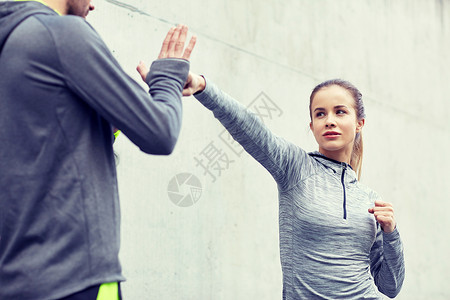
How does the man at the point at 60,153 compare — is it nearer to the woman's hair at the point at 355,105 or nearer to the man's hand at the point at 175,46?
the man's hand at the point at 175,46

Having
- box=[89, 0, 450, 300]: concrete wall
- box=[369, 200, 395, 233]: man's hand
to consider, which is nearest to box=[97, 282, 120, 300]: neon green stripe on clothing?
box=[369, 200, 395, 233]: man's hand

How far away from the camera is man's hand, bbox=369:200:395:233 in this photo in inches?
70.1

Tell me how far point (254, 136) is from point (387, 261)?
714mm

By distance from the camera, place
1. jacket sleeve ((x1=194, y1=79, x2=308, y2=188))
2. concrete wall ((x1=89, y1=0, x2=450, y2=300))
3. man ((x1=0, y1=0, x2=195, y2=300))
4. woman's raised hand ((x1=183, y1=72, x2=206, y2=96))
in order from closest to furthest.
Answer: man ((x1=0, y1=0, x2=195, y2=300)) → woman's raised hand ((x1=183, y1=72, x2=206, y2=96)) → jacket sleeve ((x1=194, y1=79, x2=308, y2=188)) → concrete wall ((x1=89, y1=0, x2=450, y2=300))

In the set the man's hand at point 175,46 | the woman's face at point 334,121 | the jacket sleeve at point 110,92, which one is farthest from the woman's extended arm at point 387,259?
the jacket sleeve at point 110,92

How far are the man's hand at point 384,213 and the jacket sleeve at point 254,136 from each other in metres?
0.26

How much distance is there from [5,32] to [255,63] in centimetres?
253

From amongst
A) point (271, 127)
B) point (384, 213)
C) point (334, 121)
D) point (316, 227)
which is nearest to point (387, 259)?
point (384, 213)

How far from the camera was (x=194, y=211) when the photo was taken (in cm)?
297

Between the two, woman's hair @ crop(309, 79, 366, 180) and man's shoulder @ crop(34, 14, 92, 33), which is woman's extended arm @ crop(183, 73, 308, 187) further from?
man's shoulder @ crop(34, 14, 92, 33)

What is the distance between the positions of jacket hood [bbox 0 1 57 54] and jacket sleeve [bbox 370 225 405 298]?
133 centimetres

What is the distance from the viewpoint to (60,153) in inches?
38.6

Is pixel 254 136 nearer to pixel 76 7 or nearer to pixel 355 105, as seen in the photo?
pixel 355 105

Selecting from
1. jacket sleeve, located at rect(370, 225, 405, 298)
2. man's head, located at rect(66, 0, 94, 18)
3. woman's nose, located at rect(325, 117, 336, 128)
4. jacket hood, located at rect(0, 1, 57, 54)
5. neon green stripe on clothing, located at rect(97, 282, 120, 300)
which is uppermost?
man's head, located at rect(66, 0, 94, 18)
